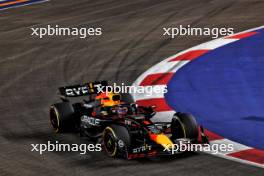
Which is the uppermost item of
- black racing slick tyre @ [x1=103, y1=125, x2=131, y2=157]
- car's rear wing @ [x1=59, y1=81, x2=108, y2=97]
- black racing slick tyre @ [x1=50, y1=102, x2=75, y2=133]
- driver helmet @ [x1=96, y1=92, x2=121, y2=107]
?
car's rear wing @ [x1=59, y1=81, x2=108, y2=97]

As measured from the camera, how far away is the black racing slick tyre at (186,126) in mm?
10961

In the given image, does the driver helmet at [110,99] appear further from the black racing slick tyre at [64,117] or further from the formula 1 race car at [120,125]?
the black racing slick tyre at [64,117]

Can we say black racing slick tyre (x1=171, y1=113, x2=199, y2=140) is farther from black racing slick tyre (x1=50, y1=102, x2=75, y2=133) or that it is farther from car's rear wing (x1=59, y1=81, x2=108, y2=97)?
car's rear wing (x1=59, y1=81, x2=108, y2=97)

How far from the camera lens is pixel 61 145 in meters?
11.5

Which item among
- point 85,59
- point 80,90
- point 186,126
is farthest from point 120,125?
point 85,59

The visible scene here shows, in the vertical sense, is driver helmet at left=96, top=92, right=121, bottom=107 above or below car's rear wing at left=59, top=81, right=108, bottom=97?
below

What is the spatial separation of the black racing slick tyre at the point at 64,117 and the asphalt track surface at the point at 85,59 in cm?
17

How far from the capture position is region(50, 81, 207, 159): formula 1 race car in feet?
34.6

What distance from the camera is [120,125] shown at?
10.9 metres

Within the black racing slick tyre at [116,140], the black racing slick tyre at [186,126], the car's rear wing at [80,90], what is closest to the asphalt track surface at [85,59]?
the black racing slick tyre at [116,140]

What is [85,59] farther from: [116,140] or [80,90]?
[116,140]

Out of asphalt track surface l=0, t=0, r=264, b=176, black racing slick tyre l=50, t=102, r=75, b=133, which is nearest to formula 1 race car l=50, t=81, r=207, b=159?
black racing slick tyre l=50, t=102, r=75, b=133

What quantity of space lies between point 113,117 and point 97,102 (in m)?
0.78

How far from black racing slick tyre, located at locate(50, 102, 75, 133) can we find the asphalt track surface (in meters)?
0.17
